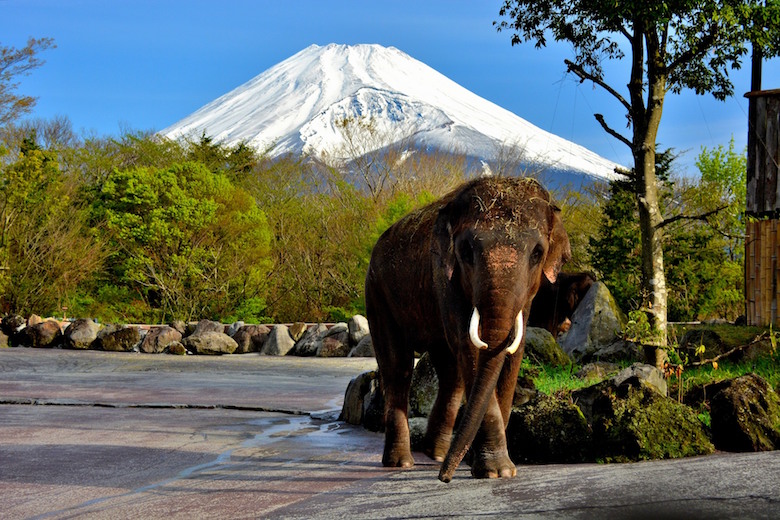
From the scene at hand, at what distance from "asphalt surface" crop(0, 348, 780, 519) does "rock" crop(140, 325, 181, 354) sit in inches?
451

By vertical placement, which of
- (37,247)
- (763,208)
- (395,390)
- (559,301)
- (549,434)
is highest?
(37,247)

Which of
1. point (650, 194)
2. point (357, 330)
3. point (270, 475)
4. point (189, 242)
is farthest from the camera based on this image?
point (189, 242)

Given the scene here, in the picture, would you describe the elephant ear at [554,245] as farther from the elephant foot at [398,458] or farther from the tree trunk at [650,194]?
the tree trunk at [650,194]

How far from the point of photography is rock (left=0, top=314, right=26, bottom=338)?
25.2 meters

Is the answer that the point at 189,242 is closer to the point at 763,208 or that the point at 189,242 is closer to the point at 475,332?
the point at 763,208

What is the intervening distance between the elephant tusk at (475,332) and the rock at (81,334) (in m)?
20.3

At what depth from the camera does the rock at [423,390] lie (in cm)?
830

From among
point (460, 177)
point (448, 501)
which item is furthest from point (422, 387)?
point (460, 177)

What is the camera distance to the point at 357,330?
70.7 feet

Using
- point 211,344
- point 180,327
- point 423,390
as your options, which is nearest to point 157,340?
point 211,344

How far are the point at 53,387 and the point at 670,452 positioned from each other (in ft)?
31.8

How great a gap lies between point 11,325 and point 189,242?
6.55 meters

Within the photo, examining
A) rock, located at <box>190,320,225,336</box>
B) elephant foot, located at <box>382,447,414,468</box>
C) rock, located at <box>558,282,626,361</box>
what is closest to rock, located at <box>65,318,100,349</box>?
rock, located at <box>190,320,225,336</box>

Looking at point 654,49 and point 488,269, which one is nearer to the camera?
point 488,269
